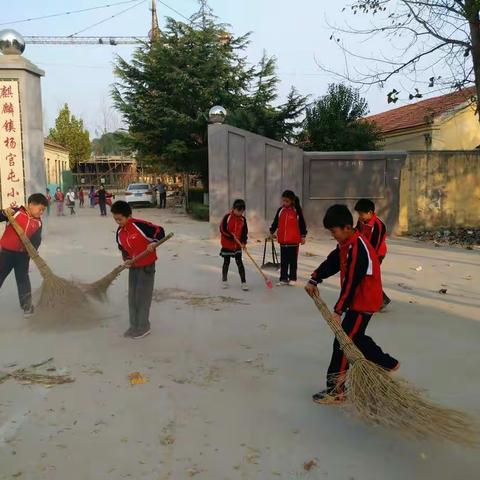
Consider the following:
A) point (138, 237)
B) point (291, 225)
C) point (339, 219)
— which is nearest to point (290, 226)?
point (291, 225)

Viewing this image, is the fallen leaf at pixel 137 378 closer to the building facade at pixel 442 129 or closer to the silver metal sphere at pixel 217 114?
the silver metal sphere at pixel 217 114

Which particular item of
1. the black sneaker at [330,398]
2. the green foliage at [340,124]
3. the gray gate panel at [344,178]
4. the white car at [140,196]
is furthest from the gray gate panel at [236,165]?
the white car at [140,196]

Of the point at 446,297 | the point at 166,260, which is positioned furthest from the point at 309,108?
the point at 446,297

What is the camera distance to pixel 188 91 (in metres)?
22.7

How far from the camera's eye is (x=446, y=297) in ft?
23.9

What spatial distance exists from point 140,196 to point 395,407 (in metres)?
25.4

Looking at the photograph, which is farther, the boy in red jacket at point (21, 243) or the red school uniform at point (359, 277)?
the boy in red jacket at point (21, 243)

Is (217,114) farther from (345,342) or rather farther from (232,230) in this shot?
(345,342)

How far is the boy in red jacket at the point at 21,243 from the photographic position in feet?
19.8

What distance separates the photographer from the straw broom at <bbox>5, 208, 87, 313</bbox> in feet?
19.4

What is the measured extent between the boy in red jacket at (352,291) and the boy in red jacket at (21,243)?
3646 mm

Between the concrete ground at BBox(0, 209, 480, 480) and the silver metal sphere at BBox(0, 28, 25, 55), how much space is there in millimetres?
3536

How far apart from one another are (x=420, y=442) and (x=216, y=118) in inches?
434

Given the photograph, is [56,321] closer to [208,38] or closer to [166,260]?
[166,260]
